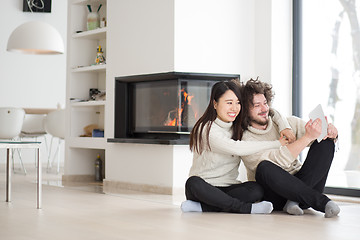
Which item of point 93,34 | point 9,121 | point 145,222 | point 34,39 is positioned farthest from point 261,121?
point 9,121

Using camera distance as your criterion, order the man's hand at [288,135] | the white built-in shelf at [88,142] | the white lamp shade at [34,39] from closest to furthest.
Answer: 1. the man's hand at [288,135]
2. the white built-in shelf at [88,142]
3. the white lamp shade at [34,39]

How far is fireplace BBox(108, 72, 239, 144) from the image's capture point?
16.4 ft

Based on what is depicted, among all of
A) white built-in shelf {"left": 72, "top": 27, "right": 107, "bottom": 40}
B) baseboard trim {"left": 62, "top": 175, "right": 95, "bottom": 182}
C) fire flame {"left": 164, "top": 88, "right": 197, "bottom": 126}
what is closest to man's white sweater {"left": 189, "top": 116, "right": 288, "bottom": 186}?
fire flame {"left": 164, "top": 88, "right": 197, "bottom": 126}

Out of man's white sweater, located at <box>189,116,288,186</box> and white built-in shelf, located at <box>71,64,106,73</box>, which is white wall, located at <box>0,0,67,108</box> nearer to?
white built-in shelf, located at <box>71,64,106,73</box>

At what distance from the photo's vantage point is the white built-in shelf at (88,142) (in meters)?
5.80

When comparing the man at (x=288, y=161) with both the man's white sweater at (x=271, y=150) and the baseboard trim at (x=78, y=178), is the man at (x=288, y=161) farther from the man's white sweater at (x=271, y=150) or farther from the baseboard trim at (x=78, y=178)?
the baseboard trim at (x=78, y=178)

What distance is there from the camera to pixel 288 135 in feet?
11.3

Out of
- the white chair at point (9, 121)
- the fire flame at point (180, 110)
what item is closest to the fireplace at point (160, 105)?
the fire flame at point (180, 110)

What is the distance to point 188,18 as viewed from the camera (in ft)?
16.3

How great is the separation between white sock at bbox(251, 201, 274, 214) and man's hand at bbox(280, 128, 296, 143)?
38cm

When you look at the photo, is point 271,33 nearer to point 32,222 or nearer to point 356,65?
point 356,65

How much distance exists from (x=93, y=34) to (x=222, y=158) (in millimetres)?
2874

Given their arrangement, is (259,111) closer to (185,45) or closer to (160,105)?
(185,45)

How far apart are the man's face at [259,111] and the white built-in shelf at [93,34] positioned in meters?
2.57
